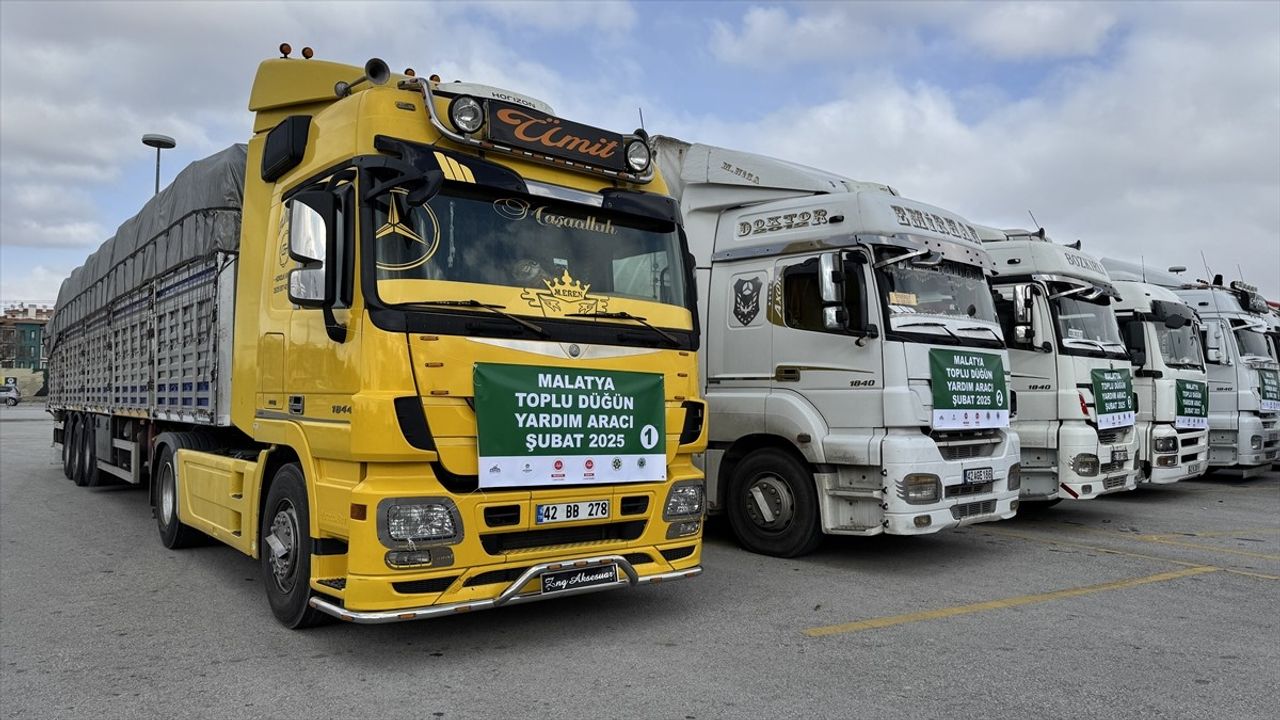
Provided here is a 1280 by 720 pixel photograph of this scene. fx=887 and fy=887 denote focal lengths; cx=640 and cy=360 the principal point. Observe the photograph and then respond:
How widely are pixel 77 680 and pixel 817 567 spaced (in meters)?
5.09

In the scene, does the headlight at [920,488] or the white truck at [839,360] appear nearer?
the headlight at [920,488]

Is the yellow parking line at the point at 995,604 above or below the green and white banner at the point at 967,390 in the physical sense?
below

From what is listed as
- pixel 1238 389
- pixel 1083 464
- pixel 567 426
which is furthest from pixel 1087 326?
pixel 567 426

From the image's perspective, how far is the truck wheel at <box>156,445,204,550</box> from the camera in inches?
308

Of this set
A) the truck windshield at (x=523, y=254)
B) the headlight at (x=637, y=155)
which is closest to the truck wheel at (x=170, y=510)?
the truck windshield at (x=523, y=254)

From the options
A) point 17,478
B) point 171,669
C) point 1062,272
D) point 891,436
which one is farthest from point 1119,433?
point 17,478

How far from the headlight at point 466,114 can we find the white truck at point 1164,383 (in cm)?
911

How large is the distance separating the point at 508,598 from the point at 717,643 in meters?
1.27

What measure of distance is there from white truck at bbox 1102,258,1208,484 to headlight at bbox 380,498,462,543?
367 inches

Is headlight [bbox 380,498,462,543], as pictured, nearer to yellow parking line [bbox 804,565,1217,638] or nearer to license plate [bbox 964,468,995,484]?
yellow parking line [bbox 804,565,1217,638]

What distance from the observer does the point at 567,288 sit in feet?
16.9

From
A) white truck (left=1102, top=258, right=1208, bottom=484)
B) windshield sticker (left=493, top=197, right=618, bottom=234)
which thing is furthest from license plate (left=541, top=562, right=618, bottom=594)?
white truck (left=1102, top=258, right=1208, bottom=484)

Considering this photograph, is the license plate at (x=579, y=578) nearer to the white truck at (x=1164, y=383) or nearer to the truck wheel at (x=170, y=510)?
the truck wheel at (x=170, y=510)

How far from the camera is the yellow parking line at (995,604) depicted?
5445 millimetres
